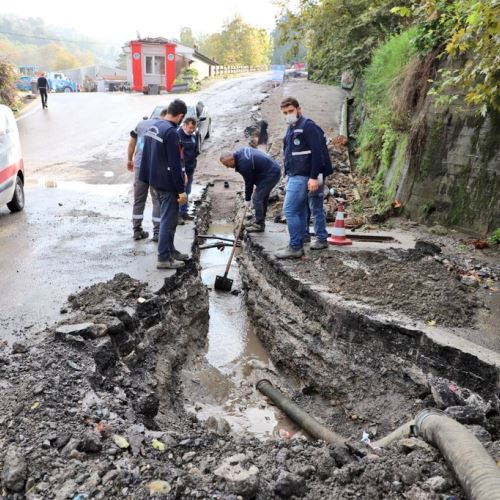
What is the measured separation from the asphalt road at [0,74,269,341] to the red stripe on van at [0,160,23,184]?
30.6 inches

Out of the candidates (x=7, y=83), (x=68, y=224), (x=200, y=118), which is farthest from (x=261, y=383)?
Result: (x=7, y=83)

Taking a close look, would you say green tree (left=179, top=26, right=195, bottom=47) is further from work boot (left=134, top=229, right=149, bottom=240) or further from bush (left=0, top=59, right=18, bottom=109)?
work boot (left=134, top=229, right=149, bottom=240)

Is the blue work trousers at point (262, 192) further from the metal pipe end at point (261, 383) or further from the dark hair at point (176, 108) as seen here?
the metal pipe end at point (261, 383)

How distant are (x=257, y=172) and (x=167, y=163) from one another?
234 cm

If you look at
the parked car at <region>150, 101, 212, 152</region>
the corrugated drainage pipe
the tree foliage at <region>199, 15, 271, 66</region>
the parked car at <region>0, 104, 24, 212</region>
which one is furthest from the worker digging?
the tree foliage at <region>199, 15, 271, 66</region>

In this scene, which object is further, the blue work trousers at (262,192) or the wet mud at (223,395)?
the blue work trousers at (262,192)

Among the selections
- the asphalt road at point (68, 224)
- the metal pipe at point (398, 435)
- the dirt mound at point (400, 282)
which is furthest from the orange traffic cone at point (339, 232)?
the metal pipe at point (398, 435)

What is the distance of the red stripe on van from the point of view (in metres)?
8.05

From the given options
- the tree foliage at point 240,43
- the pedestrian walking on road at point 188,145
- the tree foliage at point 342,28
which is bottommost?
the pedestrian walking on road at point 188,145

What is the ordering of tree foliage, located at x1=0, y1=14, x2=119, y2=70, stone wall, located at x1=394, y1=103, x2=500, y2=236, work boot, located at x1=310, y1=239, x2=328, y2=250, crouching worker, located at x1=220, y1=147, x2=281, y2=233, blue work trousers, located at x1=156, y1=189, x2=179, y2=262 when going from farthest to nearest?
tree foliage, located at x1=0, y1=14, x2=119, y2=70 < crouching worker, located at x1=220, y1=147, x2=281, y2=233 < stone wall, located at x1=394, y1=103, x2=500, y2=236 < work boot, located at x1=310, y1=239, x2=328, y2=250 < blue work trousers, located at x1=156, y1=189, x2=179, y2=262

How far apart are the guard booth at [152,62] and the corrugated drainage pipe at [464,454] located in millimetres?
40413

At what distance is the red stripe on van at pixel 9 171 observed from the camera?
805 cm

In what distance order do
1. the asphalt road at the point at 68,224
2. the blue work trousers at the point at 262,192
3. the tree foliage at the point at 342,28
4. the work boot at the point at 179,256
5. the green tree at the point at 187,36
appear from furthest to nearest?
the green tree at the point at 187,36, the tree foliage at the point at 342,28, the blue work trousers at the point at 262,192, the work boot at the point at 179,256, the asphalt road at the point at 68,224

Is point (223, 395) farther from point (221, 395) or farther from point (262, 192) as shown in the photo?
point (262, 192)
